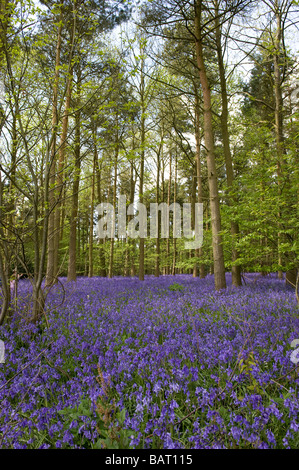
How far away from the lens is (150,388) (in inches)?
110

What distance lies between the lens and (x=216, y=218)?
824 centimetres

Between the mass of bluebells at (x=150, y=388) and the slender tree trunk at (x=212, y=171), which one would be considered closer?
the mass of bluebells at (x=150, y=388)

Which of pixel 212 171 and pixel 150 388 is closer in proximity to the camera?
pixel 150 388

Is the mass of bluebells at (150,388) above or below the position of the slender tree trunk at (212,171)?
below

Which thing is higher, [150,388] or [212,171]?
[212,171]

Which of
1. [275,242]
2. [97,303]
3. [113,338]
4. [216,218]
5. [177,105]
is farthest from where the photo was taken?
[177,105]

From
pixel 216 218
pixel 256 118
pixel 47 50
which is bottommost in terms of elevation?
pixel 216 218

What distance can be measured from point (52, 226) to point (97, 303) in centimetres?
365

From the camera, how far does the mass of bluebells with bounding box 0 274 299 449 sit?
6.68 ft

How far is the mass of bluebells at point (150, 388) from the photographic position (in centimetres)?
204

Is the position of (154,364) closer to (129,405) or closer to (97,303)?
(129,405)

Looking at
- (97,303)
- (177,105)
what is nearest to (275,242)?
(97,303)

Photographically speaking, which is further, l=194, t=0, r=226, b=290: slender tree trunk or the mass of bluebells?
l=194, t=0, r=226, b=290: slender tree trunk

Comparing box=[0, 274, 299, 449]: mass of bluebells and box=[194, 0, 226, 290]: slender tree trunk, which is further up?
box=[194, 0, 226, 290]: slender tree trunk
